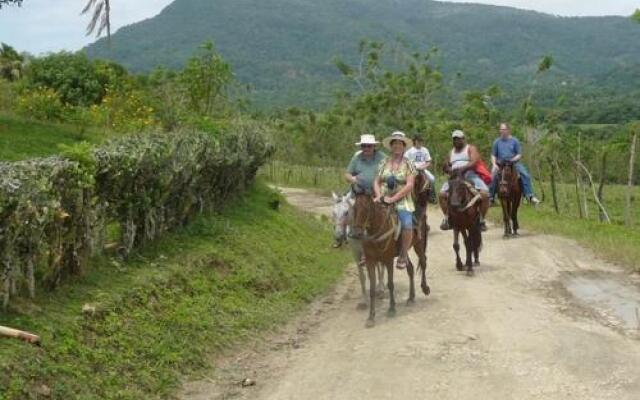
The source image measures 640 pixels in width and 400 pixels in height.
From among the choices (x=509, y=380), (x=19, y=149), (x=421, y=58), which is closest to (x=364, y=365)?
(x=509, y=380)

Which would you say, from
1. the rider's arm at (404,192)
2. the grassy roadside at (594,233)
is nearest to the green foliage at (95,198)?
the rider's arm at (404,192)

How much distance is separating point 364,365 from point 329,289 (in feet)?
15.5

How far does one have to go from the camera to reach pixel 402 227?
10172 millimetres

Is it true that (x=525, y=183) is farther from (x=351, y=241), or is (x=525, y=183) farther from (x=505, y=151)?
(x=351, y=241)

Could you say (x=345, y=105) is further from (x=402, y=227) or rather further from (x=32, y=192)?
(x=32, y=192)

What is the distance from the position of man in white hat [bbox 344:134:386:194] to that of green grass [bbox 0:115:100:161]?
559 cm

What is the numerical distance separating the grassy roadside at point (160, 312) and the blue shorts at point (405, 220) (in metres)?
2.07

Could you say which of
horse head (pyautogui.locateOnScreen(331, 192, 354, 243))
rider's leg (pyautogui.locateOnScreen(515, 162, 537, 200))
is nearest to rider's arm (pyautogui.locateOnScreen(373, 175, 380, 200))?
horse head (pyautogui.locateOnScreen(331, 192, 354, 243))

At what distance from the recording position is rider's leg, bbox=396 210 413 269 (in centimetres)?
1008

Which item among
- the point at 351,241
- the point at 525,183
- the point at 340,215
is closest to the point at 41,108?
the point at 340,215

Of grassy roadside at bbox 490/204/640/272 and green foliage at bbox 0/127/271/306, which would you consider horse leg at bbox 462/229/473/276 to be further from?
green foliage at bbox 0/127/271/306

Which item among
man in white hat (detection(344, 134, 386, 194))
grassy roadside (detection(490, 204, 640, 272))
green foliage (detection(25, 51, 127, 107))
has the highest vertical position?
green foliage (detection(25, 51, 127, 107))

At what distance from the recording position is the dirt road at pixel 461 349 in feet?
23.8

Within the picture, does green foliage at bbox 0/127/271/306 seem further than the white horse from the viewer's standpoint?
No
